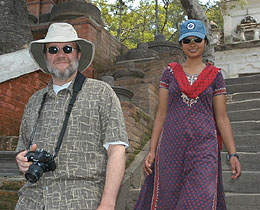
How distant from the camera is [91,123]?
2.17m

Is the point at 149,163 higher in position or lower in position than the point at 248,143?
lower

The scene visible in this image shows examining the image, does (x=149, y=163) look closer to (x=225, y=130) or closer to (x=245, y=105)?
(x=225, y=130)

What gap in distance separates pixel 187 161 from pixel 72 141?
1.07 metres

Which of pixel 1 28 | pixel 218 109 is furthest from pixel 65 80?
pixel 1 28

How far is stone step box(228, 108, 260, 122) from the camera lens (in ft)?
21.8

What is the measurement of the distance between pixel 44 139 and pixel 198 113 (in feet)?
4.37

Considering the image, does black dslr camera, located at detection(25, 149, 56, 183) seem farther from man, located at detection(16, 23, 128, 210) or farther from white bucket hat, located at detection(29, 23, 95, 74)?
white bucket hat, located at detection(29, 23, 95, 74)

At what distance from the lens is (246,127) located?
6.26 meters

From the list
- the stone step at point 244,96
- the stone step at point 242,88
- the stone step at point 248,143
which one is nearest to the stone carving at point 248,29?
the stone step at point 242,88

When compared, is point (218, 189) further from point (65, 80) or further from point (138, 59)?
point (138, 59)

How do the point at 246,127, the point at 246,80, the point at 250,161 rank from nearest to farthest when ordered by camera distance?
the point at 250,161 < the point at 246,127 < the point at 246,80

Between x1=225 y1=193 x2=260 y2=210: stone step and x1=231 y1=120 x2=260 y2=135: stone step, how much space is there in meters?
2.01

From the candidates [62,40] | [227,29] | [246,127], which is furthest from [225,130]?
[227,29]

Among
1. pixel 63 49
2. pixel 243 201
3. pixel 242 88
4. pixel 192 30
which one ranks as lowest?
pixel 243 201
